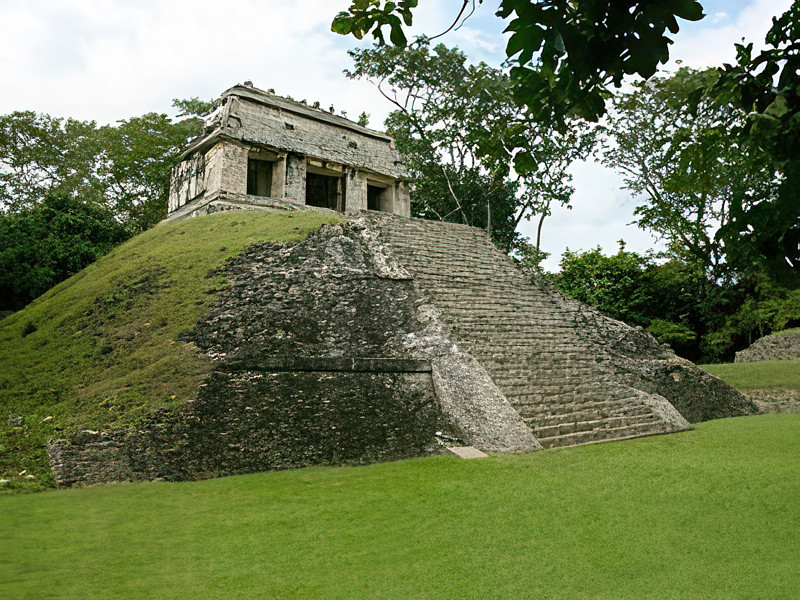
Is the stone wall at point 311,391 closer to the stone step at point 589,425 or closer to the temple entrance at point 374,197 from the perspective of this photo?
the stone step at point 589,425

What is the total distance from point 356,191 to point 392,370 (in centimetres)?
1096

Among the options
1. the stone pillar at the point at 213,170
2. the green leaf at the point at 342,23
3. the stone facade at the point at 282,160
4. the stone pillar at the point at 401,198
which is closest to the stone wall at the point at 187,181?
the stone facade at the point at 282,160

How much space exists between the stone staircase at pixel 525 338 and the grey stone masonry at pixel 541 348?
0.02 metres

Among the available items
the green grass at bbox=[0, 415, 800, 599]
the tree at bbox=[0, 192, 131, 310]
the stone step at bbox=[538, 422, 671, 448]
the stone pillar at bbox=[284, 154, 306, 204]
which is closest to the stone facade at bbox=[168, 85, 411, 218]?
the stone pillar at bbox=[284, 154, 306, 204]

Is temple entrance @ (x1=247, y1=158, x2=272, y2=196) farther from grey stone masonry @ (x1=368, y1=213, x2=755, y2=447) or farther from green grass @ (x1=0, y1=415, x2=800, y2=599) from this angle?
green grass @ (x1=0, y1=415, x2=800, y2=599)

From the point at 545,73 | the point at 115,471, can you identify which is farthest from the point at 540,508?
the point at 115,471

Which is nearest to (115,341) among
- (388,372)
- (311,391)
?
(311,391)

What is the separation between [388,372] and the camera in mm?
7582

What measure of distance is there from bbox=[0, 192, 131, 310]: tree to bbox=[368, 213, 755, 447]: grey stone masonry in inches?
425

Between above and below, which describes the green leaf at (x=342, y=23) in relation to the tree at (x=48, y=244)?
below

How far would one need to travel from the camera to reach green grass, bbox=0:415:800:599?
120 inches

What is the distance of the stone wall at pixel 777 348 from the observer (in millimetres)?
16219

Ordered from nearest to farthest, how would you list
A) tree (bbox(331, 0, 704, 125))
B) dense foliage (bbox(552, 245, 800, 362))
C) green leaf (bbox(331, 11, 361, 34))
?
tree (bbox(331, 0, 704, 125))
green leaf (bbox(331, 11, 361, 34))
dense foliage (bbox(552, 245, 800, 362))

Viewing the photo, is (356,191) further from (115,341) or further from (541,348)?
(115,341)
